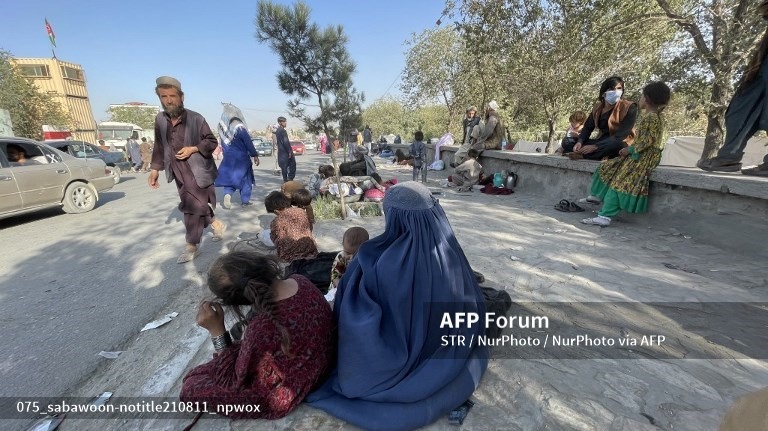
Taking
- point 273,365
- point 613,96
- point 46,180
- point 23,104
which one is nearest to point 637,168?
point 613,96

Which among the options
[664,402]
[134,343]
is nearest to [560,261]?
[664,402]

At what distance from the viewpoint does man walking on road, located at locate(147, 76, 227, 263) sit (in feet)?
12.4

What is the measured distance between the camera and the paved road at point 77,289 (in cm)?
227

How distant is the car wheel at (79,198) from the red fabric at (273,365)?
24.6 ft

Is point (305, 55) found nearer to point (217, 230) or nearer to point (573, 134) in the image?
point (217, 230)

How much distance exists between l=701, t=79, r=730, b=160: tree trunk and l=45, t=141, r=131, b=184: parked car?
1231 cm

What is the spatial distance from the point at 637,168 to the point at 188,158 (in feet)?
18.3

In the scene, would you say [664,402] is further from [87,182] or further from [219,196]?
[87,182]

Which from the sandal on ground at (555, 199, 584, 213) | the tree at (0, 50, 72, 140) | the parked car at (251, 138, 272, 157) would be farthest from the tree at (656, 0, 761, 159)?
the tree at (0, 50, 72, 140)

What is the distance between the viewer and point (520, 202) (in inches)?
247

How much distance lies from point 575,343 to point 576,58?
6.52m

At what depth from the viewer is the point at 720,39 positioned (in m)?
4.90

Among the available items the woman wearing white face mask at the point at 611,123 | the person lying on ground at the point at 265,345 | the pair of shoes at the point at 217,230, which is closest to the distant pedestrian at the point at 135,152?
the pair of shoes at the point at 217,230

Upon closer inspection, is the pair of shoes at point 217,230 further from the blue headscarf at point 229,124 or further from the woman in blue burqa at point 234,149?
the blue headscarf at point 229,124
